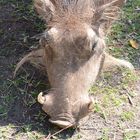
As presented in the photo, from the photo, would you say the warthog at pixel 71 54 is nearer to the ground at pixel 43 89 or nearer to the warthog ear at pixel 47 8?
the warthog ear at pixel 47 8

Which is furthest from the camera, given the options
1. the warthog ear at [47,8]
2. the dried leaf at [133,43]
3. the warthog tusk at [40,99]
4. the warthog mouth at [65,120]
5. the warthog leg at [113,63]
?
the dried leaf at [133,43]

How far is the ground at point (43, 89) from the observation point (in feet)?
12.3

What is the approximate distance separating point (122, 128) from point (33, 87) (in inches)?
32.0

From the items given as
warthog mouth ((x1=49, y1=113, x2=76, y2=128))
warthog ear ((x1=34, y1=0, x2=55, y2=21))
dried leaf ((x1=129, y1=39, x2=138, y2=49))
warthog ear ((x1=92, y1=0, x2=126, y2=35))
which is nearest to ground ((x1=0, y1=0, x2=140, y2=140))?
dried leaf ((x1=129, y1=39, x2=138, y2=49))

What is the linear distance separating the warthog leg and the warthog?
0.24m

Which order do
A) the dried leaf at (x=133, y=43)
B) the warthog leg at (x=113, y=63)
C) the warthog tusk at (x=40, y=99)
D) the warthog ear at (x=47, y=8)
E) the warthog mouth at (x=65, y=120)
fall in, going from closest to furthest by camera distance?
the warthog mouth at (x=65, y=120), the warthog tusk at (x=40, y=99), the warthog ear at (x=47, y=8), the warthog leg at (x=113, y=63), the dried leaf at (x=133, y=43)

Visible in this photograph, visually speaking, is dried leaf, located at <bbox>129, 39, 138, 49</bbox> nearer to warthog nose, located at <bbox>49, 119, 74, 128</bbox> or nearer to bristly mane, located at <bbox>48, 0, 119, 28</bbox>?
bristly mane, located at <bbox>48, 0, 119, 28</bbox>

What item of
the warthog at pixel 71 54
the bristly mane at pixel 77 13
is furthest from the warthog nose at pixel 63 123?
the bristly mane at pixel 77 13

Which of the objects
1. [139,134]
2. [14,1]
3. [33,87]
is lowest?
[139,134]

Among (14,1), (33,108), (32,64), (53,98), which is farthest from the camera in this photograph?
(14,1)

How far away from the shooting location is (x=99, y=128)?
12.5 ft

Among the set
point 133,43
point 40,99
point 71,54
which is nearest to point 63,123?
point 40,99

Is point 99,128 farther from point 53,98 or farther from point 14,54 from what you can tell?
point 14,54

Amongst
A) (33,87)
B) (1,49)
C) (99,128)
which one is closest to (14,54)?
(1,49)
